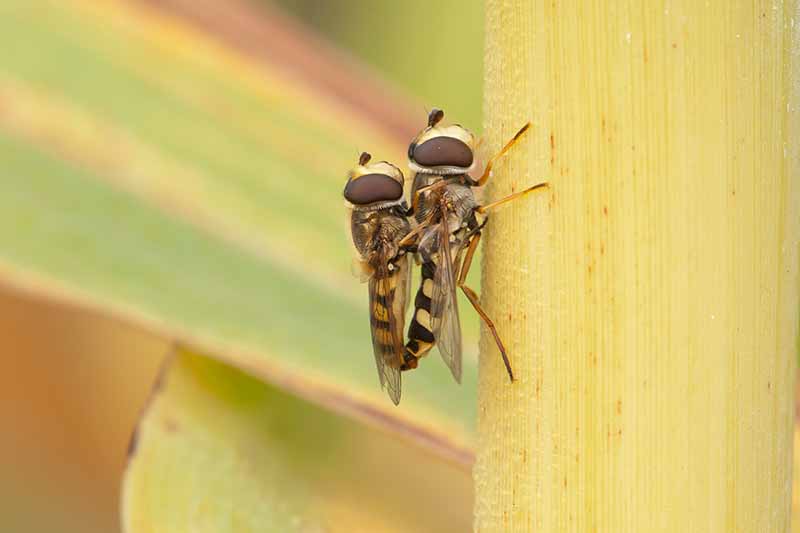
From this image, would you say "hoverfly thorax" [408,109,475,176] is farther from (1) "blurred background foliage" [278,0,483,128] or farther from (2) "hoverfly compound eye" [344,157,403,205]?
(1) "blurred background foliage" [278,0,483,128]

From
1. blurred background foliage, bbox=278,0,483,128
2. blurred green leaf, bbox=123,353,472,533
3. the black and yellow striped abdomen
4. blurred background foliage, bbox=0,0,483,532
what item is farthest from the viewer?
blurred background foliage, bbox=278,0,483,128

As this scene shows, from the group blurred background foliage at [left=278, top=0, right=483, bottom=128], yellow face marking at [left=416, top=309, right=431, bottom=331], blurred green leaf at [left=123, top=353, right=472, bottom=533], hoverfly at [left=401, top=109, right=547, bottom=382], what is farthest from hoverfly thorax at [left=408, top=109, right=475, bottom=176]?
blurred background foliage at [left=278, top=0, right=483, bottom=128]

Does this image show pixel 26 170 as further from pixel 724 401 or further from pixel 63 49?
pixel 724 401

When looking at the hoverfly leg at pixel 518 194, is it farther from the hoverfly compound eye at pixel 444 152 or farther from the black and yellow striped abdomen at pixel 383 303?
the black and yellow striped abdomen at pixel 383 303

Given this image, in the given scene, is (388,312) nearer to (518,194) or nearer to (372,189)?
(372,189)

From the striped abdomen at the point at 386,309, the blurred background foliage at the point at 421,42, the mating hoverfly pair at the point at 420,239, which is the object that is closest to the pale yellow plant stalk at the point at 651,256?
the mating hoverfly pair at the point at 420,239

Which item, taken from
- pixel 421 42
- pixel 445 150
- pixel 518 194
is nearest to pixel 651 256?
pixel 518 194
